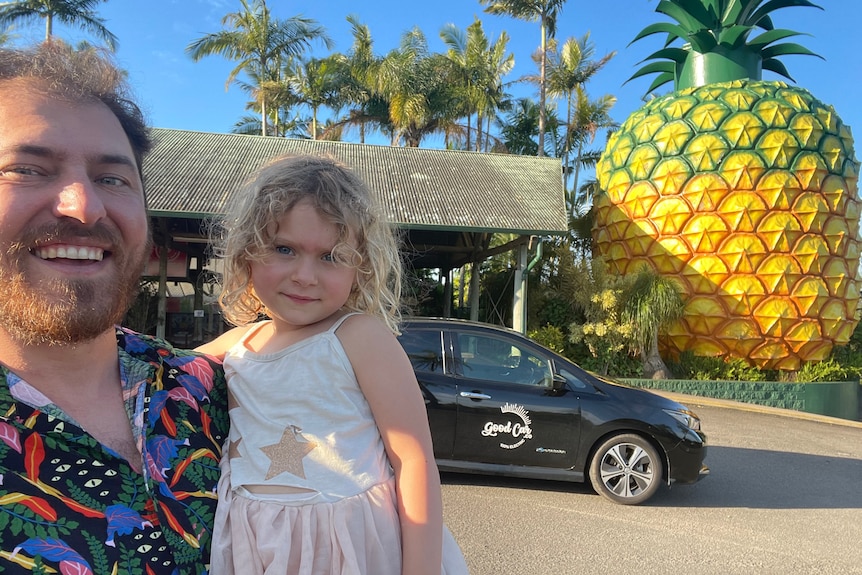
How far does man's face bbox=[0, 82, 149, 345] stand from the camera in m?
1.11

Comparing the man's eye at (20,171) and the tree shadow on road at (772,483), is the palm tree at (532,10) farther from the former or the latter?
the man's eye at (20,171)

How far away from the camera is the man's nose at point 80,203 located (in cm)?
114

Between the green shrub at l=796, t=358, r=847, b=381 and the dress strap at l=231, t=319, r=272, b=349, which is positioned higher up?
the dress strap at l=231, t=319, r=272, b=349

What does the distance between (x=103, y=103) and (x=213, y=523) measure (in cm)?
104

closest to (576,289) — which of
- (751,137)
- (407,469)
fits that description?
(751,137)

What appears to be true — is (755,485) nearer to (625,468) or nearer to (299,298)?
(625,468)

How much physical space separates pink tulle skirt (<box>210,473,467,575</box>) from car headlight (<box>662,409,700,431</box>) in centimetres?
474

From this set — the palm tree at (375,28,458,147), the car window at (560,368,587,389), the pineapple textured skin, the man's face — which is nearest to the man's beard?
the man's face

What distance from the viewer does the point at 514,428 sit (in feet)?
17.0

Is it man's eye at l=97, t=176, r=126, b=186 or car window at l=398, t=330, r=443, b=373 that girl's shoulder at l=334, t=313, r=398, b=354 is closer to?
man's eye at l=97, t=176, r=126, b=186

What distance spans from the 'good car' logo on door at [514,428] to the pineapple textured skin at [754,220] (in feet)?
29.5

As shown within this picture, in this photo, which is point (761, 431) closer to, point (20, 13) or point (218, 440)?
point (218, 440)

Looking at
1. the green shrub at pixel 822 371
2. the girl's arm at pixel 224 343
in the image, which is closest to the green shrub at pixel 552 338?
the green shrub at pixel 822 371

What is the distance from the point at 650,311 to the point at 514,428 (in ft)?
26.2
